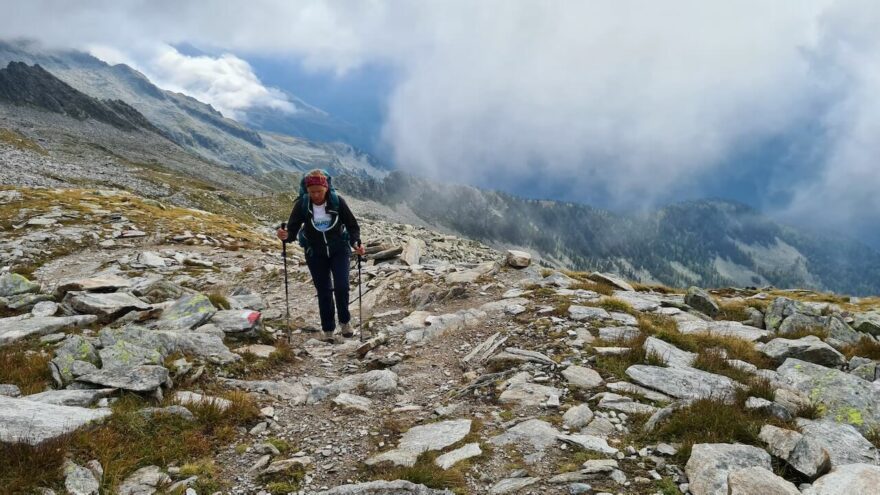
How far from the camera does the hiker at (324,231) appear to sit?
489 inches

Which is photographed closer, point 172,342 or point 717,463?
point 717,463

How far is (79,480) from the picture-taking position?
17.3ft

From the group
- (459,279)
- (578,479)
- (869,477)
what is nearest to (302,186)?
(459,279)

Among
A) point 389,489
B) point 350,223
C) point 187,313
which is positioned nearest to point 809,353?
point 389,489

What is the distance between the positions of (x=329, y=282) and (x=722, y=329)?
11.7m

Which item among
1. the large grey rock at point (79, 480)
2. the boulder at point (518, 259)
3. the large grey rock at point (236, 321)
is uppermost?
the boulder at point (518, 259)

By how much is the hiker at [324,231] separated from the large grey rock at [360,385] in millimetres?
3884

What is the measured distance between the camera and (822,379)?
896 centimetres

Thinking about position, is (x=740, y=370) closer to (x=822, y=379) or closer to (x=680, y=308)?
(x=822, y=379)

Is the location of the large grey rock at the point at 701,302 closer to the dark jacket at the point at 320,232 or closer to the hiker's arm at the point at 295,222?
the dark jacket at the point at 320,232

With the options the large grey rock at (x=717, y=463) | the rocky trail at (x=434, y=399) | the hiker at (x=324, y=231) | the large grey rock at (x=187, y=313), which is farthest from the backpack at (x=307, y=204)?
the large grey rock at (x=717, y=463)

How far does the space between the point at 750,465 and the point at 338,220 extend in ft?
33.5

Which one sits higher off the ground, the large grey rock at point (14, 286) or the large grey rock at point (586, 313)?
the large grey rock at point (586, 313)

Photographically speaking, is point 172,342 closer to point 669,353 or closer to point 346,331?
point 346,331
